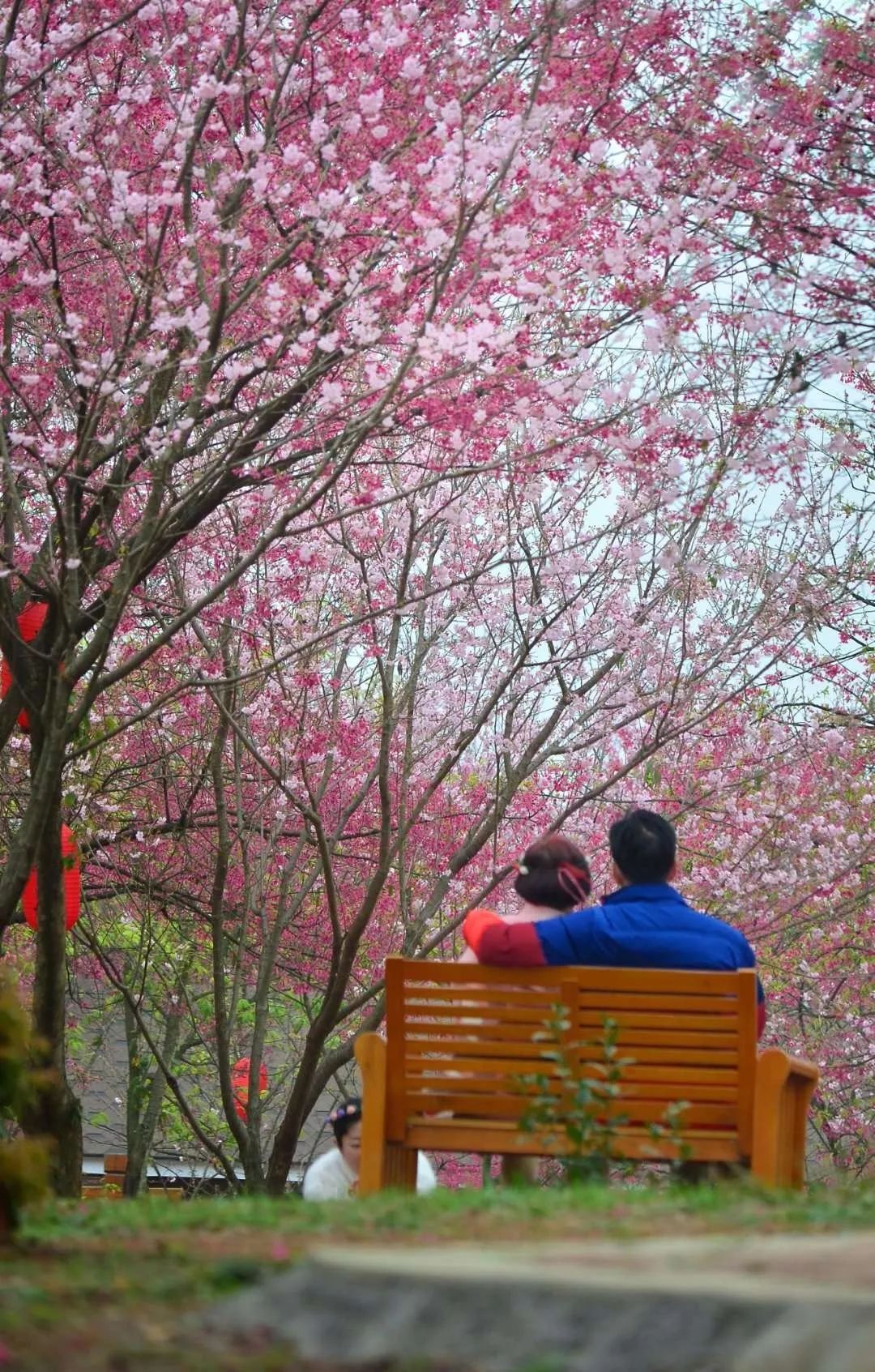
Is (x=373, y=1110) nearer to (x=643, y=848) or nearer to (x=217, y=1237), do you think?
(x=643, y=848)

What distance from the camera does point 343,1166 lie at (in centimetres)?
583

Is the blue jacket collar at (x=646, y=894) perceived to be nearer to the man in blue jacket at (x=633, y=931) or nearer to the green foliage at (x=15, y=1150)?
the man in blue jacket at (x=633, y=931)

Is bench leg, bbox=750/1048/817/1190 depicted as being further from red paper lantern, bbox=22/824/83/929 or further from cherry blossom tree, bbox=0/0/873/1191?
red paper lantern, bbox=22/824/83/929

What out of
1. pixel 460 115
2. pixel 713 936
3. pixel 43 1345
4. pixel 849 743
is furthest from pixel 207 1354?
pixel 849 743

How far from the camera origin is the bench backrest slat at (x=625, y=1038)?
15.0ft

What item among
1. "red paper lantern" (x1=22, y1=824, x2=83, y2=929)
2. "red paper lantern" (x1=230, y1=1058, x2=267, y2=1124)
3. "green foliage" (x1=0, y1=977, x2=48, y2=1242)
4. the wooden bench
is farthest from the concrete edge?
"red paper lantern" (x1=230, y1=1058, x2=267, y2=1124)

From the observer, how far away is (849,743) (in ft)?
40.0

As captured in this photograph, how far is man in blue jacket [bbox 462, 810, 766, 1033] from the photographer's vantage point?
15.8ft

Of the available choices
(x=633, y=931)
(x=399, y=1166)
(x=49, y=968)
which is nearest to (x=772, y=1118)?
(x=633, y=931)

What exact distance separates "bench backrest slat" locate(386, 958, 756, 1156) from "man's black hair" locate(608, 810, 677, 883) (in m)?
0.53

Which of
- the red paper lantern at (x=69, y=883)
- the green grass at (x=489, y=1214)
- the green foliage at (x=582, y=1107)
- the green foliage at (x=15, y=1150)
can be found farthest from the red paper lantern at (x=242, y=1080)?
the green foliage at (x=15, y=1150)

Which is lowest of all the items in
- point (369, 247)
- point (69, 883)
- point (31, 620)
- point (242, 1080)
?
point (242, 1080)

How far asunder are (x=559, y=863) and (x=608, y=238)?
3.12m

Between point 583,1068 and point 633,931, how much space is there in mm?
532
